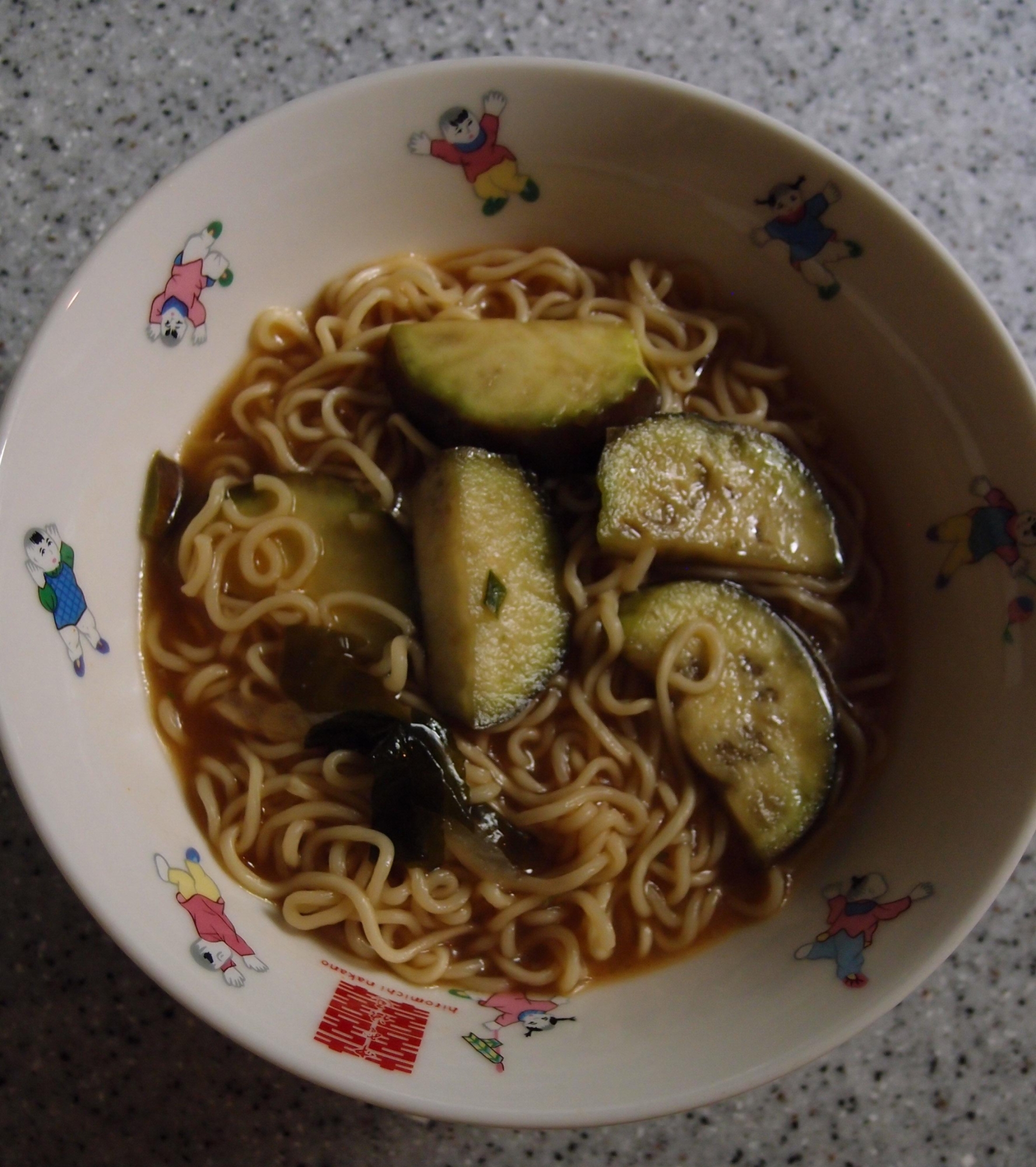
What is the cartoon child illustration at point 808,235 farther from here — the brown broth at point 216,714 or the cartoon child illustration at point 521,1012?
the cartoon child illustration at point 521,1012

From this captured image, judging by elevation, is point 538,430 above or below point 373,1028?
above

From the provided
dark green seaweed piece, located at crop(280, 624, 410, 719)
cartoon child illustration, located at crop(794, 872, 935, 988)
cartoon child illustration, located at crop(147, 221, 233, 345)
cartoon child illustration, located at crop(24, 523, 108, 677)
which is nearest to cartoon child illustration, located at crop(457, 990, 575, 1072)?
cartoon child illustration, located at crop(794, 872, 935, 988)

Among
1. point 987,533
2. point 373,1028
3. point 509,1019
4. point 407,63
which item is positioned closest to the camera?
point 373,1028

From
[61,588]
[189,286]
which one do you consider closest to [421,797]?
[61,588]

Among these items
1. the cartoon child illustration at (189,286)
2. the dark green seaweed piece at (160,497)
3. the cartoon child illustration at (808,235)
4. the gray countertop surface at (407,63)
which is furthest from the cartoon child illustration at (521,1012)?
the cartoon child illustration at (808,235)

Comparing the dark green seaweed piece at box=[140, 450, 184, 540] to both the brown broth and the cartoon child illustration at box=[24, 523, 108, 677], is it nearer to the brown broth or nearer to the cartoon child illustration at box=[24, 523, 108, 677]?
the brown broth

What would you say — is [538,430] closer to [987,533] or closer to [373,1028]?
[987,533]

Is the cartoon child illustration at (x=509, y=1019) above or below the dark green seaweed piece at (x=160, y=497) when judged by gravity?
below
